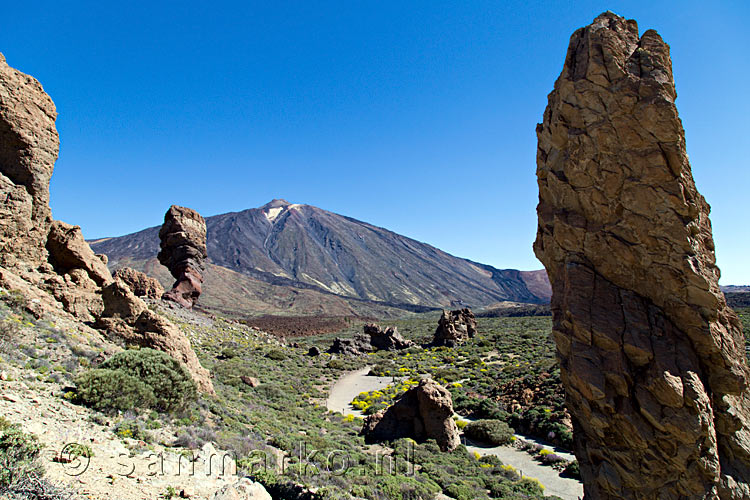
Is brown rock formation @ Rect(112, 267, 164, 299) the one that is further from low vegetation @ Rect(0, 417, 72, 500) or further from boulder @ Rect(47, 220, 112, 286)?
low vegetation @ Rect(0, 417, 72, 500)

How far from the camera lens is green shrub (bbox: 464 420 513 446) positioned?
13.3 metres

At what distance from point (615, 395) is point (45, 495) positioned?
22.8 feet

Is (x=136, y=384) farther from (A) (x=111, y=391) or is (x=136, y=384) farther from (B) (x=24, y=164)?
(B) (x=24, y=164)

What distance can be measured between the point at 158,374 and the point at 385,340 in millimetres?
31646

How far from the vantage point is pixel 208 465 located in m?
6.61

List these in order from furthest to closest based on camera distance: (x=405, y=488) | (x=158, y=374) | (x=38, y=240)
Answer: (x=38, y=240)
(x=158, y=374)
(x=405, y=488)

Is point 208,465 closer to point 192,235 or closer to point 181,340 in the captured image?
point 181,340

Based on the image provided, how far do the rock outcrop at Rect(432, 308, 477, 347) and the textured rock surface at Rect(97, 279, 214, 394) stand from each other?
97.2ft

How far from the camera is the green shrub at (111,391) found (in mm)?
6949

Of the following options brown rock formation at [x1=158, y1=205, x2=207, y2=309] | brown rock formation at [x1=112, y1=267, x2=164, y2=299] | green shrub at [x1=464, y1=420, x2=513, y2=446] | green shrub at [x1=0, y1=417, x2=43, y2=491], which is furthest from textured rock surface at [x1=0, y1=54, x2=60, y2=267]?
brown rock formation at [x1=158, y1=205, x2=207, y2=309]

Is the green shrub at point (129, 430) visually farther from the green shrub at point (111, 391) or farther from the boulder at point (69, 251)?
the boulder at point (69, 251)

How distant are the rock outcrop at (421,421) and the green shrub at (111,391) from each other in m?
7.66

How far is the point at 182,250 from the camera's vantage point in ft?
110

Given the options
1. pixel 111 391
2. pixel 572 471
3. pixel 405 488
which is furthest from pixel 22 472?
pixel 572 471
